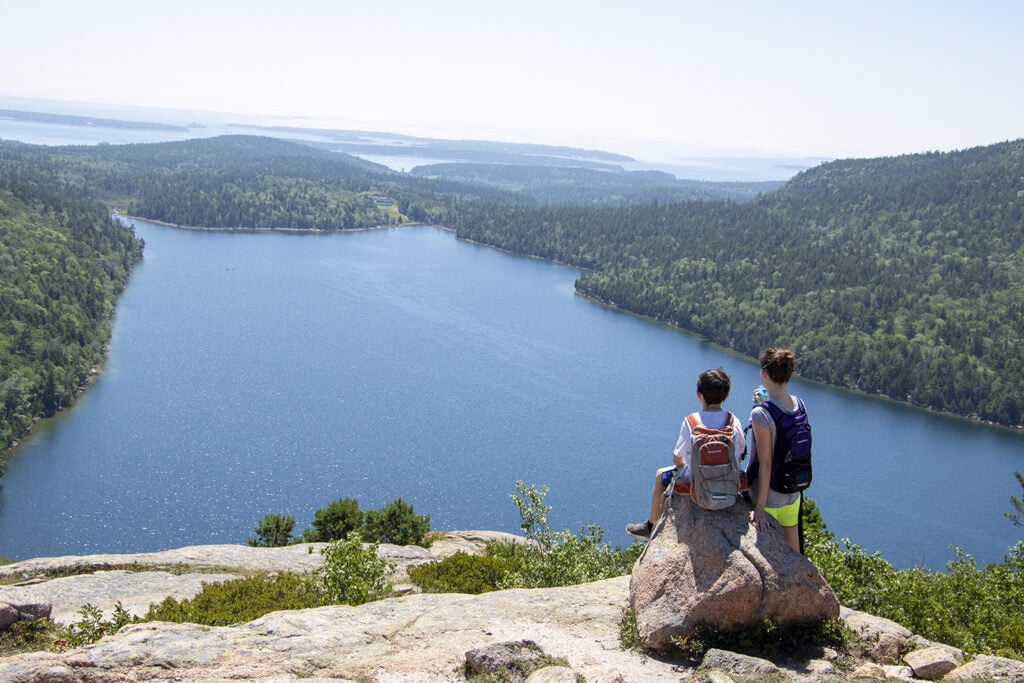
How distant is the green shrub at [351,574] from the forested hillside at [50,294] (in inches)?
2948

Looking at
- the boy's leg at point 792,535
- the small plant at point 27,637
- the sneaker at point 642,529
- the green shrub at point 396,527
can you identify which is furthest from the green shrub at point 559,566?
the green shrub at point 396,527

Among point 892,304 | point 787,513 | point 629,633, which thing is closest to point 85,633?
point 629,633

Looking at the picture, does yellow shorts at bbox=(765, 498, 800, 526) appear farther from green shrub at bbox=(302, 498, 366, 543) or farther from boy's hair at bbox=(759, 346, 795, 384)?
green shrub at bbox=(302, 498, 366, 543)

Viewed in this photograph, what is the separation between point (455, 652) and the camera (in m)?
13.3

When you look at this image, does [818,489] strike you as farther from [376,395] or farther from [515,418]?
[376,395]

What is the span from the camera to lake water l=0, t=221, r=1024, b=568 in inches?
2837

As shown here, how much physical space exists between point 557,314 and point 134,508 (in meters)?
111

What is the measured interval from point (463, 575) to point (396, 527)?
17679 millimetres

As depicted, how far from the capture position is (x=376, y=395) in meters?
104

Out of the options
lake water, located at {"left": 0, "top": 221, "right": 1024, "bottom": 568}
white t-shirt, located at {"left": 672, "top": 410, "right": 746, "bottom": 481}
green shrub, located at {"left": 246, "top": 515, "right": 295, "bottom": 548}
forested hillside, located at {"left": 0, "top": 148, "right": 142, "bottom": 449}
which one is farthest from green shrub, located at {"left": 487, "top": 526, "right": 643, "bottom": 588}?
forested hillside, located at {"left": 0, "top": 148, "right": 142, "bottom": 449}

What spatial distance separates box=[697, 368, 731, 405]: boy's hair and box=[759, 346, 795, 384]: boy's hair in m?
0.71

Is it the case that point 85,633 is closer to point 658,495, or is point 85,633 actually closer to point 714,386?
point 658,495

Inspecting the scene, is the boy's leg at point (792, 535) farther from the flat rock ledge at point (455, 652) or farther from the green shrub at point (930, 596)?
the green shrub at point (930, 596)

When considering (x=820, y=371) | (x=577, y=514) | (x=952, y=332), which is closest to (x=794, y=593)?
(x=577, y=514)
